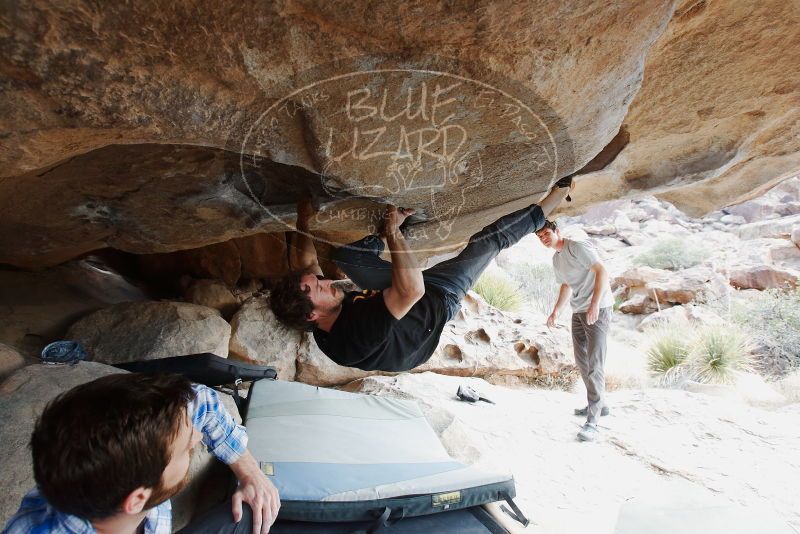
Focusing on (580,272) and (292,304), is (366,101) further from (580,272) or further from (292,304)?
(580,272)

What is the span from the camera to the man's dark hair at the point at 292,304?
8.13 ft

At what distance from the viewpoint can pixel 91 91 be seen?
1385 mm

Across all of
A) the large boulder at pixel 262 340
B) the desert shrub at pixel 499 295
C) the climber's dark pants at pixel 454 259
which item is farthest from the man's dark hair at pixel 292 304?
the desert shrub at pixel 499 295

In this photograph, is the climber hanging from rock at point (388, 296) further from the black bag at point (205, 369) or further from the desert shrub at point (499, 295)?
the desert shrub at point (499, 295)

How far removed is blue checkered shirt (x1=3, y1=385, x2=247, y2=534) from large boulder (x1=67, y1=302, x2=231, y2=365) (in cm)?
233

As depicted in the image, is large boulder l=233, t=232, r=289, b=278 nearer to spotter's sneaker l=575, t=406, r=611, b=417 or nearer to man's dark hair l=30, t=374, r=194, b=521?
spotter's sneaker l=575, t=406, r=611, b=417

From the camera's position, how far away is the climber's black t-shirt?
7.72 ft

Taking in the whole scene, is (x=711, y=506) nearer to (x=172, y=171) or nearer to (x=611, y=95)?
(x=611, y=95)

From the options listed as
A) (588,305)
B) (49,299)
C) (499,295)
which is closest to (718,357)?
(499,295)

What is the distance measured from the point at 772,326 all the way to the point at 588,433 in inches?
289

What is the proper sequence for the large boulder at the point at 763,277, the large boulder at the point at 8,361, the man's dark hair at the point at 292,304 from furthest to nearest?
1. the large boulder at the point at 763,277
2. the large boulder at the point at 8,361
3. the man's dark hair at the point at 292,304

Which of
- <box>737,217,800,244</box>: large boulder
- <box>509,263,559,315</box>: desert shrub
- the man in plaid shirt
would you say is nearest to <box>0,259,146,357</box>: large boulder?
the man in plaid shirt

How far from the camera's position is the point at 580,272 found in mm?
4180

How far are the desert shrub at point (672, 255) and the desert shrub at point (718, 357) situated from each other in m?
8.68
